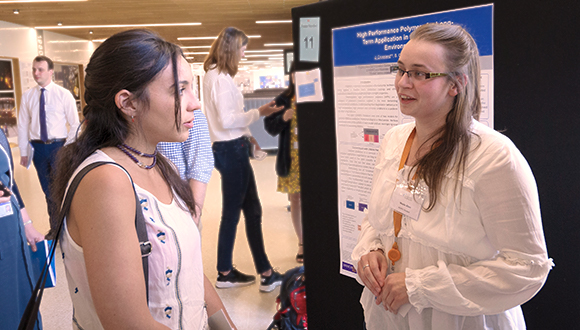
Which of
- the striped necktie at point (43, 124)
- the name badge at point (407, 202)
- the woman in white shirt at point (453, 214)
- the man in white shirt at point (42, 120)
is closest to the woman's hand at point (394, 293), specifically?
the woman in white shirt at point (453, 214)

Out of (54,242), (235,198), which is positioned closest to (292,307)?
(235,198)

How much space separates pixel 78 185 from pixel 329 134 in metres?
1.41

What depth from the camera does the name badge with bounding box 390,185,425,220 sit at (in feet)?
4.13

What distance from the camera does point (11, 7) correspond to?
9602 millimetres

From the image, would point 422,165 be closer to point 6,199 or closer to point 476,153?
point 476,153

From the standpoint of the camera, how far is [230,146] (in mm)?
3166

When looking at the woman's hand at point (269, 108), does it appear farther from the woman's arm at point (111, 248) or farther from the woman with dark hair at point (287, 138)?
the woman's arm at point (111, 248)

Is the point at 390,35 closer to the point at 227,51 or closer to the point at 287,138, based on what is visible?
the point at 227,51

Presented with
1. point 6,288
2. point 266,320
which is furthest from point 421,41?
point 266,320

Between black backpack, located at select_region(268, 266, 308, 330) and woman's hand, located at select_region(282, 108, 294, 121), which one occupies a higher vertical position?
woman's hand, located at select_region(282, 108, 294, 121)

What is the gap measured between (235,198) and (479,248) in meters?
2.21

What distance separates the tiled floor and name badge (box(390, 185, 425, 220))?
174 centimetres

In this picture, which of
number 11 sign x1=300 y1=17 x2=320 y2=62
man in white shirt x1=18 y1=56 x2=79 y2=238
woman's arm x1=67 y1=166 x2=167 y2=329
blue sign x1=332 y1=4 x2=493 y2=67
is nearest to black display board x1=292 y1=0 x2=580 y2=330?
blue sign x1=332 y1=4 x2=493 y2=67

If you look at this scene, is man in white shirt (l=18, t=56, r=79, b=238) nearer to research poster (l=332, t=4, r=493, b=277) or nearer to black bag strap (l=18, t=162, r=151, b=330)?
research poster (l=332, t=4, r=493, b=277)
